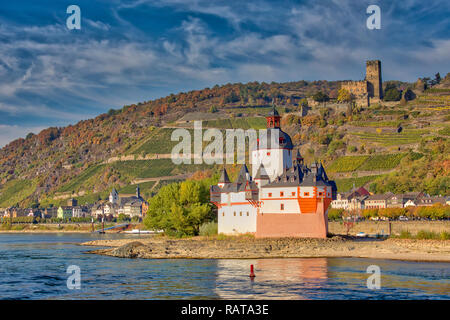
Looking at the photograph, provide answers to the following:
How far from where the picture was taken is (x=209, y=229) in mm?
77625

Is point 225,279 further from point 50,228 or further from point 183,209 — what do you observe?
point 50,228

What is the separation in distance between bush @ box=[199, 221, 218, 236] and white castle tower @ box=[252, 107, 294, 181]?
865 cm

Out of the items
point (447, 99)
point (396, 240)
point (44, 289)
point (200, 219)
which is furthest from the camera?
point (447, 99)

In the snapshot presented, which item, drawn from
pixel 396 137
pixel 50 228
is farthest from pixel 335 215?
pixel 50 228

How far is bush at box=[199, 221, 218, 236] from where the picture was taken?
77.1 meters

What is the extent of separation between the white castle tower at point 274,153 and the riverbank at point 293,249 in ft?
33.2

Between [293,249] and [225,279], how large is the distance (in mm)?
19934

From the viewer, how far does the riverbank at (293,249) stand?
59.8 meters

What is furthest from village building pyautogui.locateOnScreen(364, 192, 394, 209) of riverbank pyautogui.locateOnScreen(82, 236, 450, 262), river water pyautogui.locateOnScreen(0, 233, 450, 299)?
river water pyautogui.locateOnScreen(0, 233, 450, 299)

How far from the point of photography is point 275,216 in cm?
6888

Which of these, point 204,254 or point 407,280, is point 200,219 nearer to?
point 204,254

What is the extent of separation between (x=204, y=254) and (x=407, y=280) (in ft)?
83.2

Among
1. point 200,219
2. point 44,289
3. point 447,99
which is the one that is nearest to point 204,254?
point 200,219
